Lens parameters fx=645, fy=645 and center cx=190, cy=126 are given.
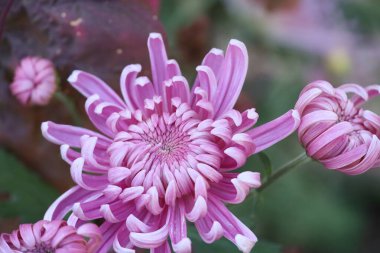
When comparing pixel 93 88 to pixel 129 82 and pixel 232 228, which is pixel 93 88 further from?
pixel 232 228

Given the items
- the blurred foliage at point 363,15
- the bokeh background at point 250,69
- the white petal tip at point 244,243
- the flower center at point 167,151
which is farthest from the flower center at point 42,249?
the blurred foliage at point 363,15

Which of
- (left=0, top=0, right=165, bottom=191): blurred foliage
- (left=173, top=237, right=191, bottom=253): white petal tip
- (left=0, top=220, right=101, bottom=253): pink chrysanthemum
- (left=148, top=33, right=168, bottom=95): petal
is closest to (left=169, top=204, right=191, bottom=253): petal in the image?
(left=173, top=237, right=191, bottom=253): white petal tip

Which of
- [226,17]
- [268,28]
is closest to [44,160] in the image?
[226,17]

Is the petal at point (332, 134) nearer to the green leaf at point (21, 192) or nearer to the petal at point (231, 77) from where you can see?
the petal at point (231, 77)

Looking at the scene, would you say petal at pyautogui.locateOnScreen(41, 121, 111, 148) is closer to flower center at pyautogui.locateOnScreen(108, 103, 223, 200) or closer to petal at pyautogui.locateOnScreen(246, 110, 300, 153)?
flower center at pyautogui.locateOnScreen(108, 103, 223, 200)

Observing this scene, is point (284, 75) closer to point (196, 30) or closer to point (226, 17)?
point (226, 17)

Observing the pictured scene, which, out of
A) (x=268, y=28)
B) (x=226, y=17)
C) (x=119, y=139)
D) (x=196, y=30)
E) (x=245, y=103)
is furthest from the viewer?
(x=268, y=28)
